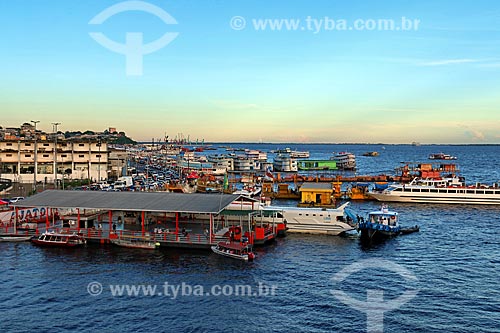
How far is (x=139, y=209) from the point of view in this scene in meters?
40.8

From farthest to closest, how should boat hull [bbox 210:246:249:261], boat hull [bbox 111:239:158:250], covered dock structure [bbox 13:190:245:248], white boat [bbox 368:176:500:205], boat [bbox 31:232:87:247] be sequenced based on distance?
white boat [bbox 368:176:500:205], boat [bbox 31:232:87:247], boat hull [bbox 111:239:158:250], covered dock structure [bbox 13:190:245:248], boat hull [bbox 210:246:249:261]

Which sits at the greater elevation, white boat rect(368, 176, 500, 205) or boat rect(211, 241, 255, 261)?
white boat rect(368, 176, 500, 205)

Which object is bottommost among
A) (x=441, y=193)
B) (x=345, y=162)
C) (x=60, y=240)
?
(x=60, y=240)

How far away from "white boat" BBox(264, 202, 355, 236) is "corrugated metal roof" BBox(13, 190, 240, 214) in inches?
326

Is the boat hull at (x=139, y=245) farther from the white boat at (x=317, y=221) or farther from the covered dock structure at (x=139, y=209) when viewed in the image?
the white boat at (x=317, y=221)

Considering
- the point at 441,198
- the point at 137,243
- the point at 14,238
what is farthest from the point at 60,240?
the point at 441,198

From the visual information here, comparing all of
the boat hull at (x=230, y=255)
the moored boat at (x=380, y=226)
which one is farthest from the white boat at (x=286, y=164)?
the boat hull at (x=230, y=255)

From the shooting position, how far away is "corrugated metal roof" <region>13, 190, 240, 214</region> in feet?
134

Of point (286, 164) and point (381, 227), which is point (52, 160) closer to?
point (381, 227)

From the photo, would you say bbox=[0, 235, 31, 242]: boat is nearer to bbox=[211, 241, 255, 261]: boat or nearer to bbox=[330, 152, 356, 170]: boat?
bbox=[211, 241, 255, 261]: boat

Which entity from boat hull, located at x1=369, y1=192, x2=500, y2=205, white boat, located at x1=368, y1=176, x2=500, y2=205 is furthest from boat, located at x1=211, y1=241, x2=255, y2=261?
Result: white boat, located at x1=368, y1=176, x2=500, y2=205

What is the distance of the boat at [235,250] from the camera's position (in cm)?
3806

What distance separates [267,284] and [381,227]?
1974 cm

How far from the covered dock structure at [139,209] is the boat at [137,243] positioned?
40cm
